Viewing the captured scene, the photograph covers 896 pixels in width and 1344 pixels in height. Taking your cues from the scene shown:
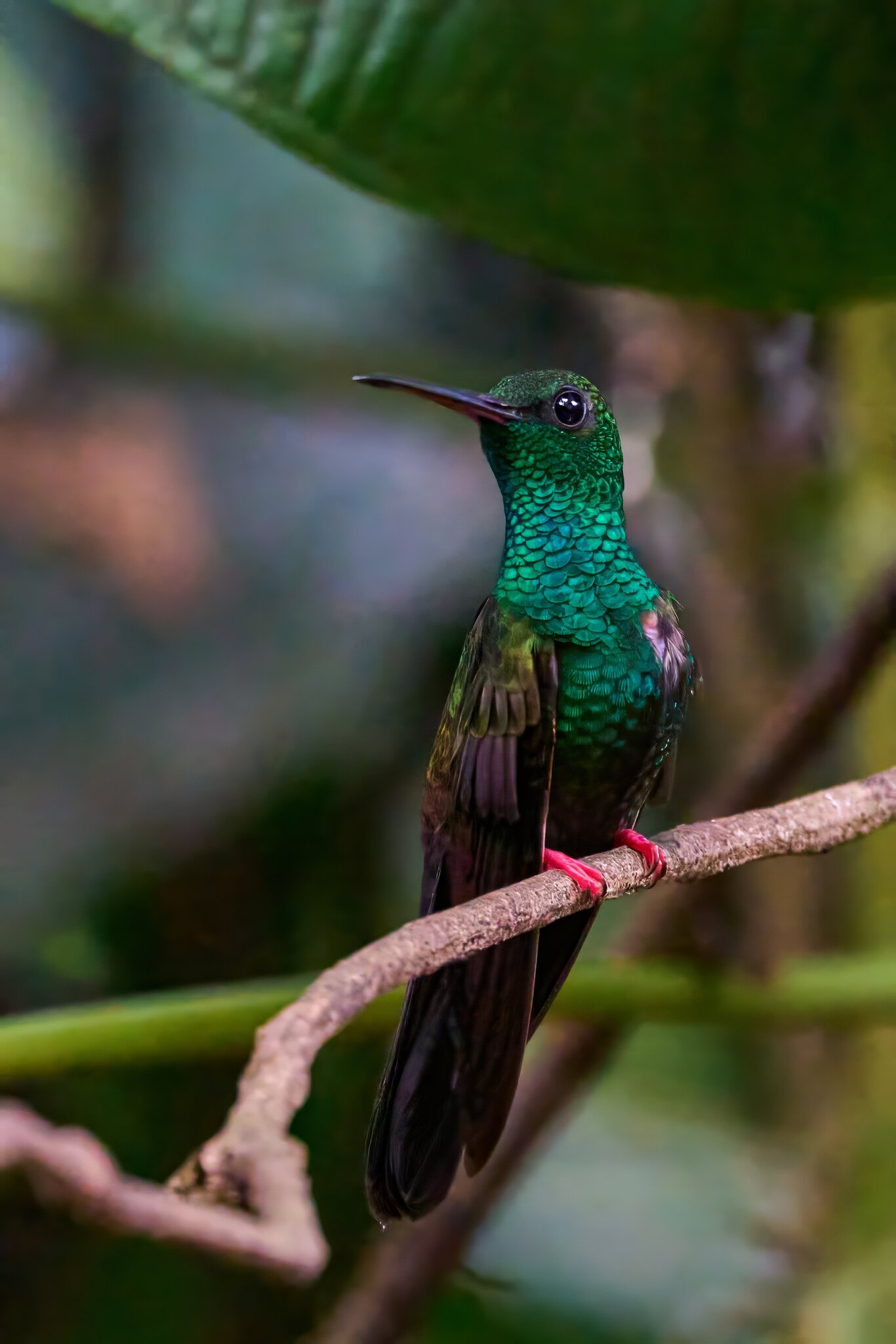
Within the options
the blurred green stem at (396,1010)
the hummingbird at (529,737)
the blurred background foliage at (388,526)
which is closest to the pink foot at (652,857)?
the hummingbird at (529,737)

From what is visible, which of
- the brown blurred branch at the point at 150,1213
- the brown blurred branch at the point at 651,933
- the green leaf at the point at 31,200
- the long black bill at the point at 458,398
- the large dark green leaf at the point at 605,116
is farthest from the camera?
the brown blurred branch at the point at 651,933

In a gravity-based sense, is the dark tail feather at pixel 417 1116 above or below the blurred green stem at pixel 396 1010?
above

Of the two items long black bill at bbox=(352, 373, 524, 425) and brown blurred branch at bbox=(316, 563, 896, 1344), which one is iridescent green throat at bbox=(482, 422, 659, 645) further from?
brown blurred branch at bbox=(316, 563, 896, 1344)

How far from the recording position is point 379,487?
111 cm

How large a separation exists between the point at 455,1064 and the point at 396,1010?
0.29 m

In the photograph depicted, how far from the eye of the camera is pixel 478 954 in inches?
16.2

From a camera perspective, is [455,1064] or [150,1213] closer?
[150,1213]

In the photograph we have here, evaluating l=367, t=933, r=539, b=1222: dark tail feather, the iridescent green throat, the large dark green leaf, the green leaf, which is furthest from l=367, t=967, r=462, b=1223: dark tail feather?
the green leaf

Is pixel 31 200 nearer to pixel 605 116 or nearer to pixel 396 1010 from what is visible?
pixel 605 116

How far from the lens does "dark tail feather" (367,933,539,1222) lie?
0.43 m

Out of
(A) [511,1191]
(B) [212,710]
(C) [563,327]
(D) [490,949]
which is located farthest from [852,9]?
(A) [511,1191]

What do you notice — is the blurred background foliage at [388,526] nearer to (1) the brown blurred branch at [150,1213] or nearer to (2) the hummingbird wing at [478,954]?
(2) the hummingbird wing at [478,954]

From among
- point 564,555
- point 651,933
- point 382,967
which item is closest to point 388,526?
point 651,933

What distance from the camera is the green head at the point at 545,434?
46 centimetres
